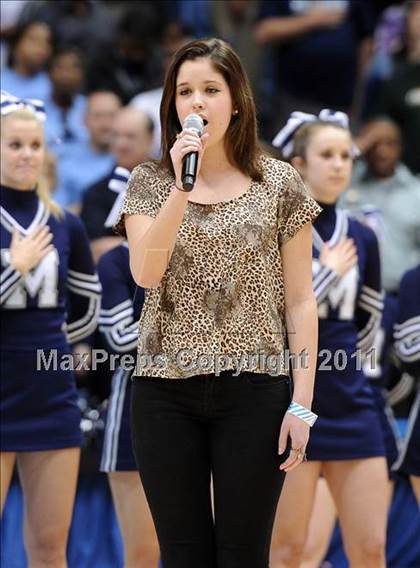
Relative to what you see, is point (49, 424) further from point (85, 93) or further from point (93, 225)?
point (85, 93)

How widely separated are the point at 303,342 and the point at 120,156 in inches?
146

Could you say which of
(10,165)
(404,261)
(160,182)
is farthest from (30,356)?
(404,261)

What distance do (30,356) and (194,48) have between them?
1691mm

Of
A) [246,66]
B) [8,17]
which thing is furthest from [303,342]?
[8,17]

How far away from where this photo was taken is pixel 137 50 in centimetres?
987

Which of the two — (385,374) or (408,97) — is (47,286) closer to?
(385,374)

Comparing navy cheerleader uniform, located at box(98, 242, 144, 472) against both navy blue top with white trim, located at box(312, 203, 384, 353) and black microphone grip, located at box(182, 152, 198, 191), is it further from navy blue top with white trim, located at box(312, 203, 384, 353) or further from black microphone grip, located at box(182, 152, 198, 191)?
black microphone grip, located at box(182, 152, 198, 191)

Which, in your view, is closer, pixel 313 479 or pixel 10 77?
pixel 313 479

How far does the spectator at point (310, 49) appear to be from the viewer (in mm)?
9438

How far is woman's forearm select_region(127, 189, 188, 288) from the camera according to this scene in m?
3.25

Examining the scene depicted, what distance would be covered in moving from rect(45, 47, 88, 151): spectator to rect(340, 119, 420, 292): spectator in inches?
75.2

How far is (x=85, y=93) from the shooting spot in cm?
934

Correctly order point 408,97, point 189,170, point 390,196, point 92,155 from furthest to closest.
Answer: point 408,97
point 92,155
point 390,196
point 189,170

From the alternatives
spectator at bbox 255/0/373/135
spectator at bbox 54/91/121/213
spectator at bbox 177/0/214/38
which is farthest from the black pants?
spectator at bbox 177/0/214/38
